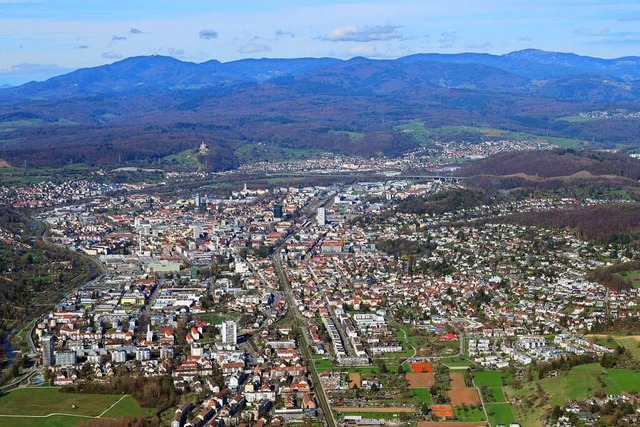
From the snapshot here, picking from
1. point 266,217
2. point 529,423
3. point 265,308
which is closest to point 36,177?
point 266,217

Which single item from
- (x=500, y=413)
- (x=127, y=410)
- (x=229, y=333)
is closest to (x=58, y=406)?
(x=127, y=410)

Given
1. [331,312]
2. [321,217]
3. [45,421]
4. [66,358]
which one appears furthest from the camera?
[321,217]

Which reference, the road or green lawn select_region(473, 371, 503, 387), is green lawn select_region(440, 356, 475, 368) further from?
the road

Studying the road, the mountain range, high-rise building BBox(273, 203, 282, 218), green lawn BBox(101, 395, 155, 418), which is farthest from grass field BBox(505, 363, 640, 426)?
the mountain range

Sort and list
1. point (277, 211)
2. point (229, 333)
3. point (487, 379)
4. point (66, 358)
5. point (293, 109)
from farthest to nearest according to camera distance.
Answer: point (293, 109) → point (277, 211) → point (229, 333) → point (66, 358) → point (487, 379)

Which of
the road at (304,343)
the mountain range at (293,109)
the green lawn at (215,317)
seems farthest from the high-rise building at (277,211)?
the mountain range at (293,109)

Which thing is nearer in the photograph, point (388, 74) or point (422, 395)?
point (422, 395)

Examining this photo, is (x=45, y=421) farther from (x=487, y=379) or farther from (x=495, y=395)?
(x=487, y=379)
